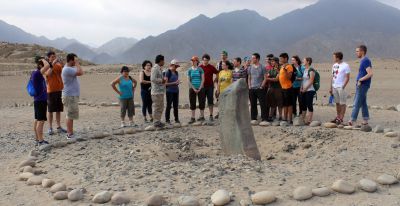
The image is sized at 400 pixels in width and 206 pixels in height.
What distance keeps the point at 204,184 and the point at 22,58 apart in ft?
152

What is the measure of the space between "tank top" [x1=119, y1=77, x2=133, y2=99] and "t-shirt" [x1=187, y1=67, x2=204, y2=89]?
1563 mm

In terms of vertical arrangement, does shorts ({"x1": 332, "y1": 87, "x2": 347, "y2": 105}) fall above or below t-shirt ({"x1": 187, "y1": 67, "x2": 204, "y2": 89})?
below

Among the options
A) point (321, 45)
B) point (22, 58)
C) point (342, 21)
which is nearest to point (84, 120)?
point (22, 58)

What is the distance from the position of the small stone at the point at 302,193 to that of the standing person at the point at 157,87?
573 centimetres

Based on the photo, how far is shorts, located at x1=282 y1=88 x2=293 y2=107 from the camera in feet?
37.8

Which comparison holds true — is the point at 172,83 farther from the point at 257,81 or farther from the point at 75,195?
the point at 75,195

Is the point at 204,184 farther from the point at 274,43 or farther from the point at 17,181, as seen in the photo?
the point at 274,43

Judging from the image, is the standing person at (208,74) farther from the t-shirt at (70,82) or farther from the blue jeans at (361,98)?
the blue jeans at (361,98)

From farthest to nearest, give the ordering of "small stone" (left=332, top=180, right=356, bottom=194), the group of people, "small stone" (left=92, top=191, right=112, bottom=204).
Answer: the group of people, "small stone" (left=332, top=180, right=356, bottom=194), "small stone" (left=92, top=191, right=112, bottom=204)

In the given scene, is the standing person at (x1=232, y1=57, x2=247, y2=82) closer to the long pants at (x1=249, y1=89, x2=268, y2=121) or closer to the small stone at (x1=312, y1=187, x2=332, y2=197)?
the long pants at (x1=249, y1=89, x2=268, y2=121)

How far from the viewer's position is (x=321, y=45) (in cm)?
14050

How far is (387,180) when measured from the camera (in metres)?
6.80

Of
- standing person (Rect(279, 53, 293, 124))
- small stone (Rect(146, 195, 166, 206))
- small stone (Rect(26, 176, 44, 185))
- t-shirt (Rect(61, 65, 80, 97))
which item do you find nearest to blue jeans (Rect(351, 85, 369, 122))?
standing person (Rect(279, 53, 293, 124))

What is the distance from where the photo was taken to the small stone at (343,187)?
6422mm
